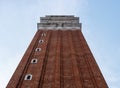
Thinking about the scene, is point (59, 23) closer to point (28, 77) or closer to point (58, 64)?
point (58, 64)

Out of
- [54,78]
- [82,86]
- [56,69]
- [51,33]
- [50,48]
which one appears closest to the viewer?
[82,86]

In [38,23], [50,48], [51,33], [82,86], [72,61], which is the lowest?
[82,86]

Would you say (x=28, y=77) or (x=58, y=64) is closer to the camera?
(x=28, y=77)

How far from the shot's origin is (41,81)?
20078mm

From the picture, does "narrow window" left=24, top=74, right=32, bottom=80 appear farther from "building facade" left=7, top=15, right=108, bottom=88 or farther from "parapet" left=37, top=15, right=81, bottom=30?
"parapet" left=37, top=15, right=81, bottom=30

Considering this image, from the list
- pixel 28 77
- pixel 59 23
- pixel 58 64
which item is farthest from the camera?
pixel 59 23

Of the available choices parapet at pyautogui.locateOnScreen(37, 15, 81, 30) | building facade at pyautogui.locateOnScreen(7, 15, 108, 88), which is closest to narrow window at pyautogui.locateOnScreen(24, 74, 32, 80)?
building facade at pyautogui.locateOnScreen(7, 15, 108, 88)

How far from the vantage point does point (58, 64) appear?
22.9m

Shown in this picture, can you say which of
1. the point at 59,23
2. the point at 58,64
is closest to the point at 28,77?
the point at 58,64

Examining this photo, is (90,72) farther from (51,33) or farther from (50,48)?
(51,33)

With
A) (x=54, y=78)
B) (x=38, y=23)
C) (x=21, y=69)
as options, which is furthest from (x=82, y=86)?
(x=38, y=23)

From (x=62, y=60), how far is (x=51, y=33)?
29.2 feet

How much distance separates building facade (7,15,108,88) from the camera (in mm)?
19797

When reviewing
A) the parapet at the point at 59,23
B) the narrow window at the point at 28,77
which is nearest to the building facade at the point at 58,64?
the narrow window at the point at 28,77
